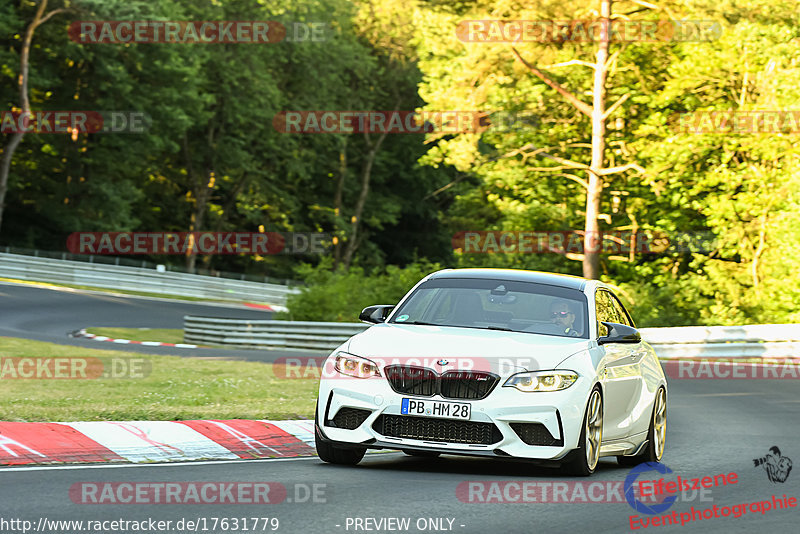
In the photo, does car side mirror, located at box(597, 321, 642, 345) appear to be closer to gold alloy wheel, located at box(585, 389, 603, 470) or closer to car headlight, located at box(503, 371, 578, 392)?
gold alloy wheel, located at box(585, 389, 603, 470)

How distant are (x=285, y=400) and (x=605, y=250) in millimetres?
26928

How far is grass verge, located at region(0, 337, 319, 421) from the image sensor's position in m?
12.4

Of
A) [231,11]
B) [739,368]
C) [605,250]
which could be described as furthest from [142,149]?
[739,368]

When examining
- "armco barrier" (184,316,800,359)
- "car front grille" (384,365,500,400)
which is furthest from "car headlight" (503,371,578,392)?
"armco barrier" (184,316,800,359)

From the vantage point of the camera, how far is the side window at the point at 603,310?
10367mm

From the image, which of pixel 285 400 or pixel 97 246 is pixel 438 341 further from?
pixel 97 246

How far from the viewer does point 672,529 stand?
729 cm

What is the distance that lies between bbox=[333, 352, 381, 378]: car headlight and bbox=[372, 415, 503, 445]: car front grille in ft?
1.11

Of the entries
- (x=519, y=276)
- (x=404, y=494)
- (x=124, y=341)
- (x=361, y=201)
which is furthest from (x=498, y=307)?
(x=361, y=201)

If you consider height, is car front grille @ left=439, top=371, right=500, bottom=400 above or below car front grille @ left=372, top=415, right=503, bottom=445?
above

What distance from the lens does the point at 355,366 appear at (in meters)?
9.27

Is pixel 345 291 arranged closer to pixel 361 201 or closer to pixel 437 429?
pixel 437 429

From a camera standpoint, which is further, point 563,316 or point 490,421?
point 563,316

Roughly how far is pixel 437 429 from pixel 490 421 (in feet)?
1.29
